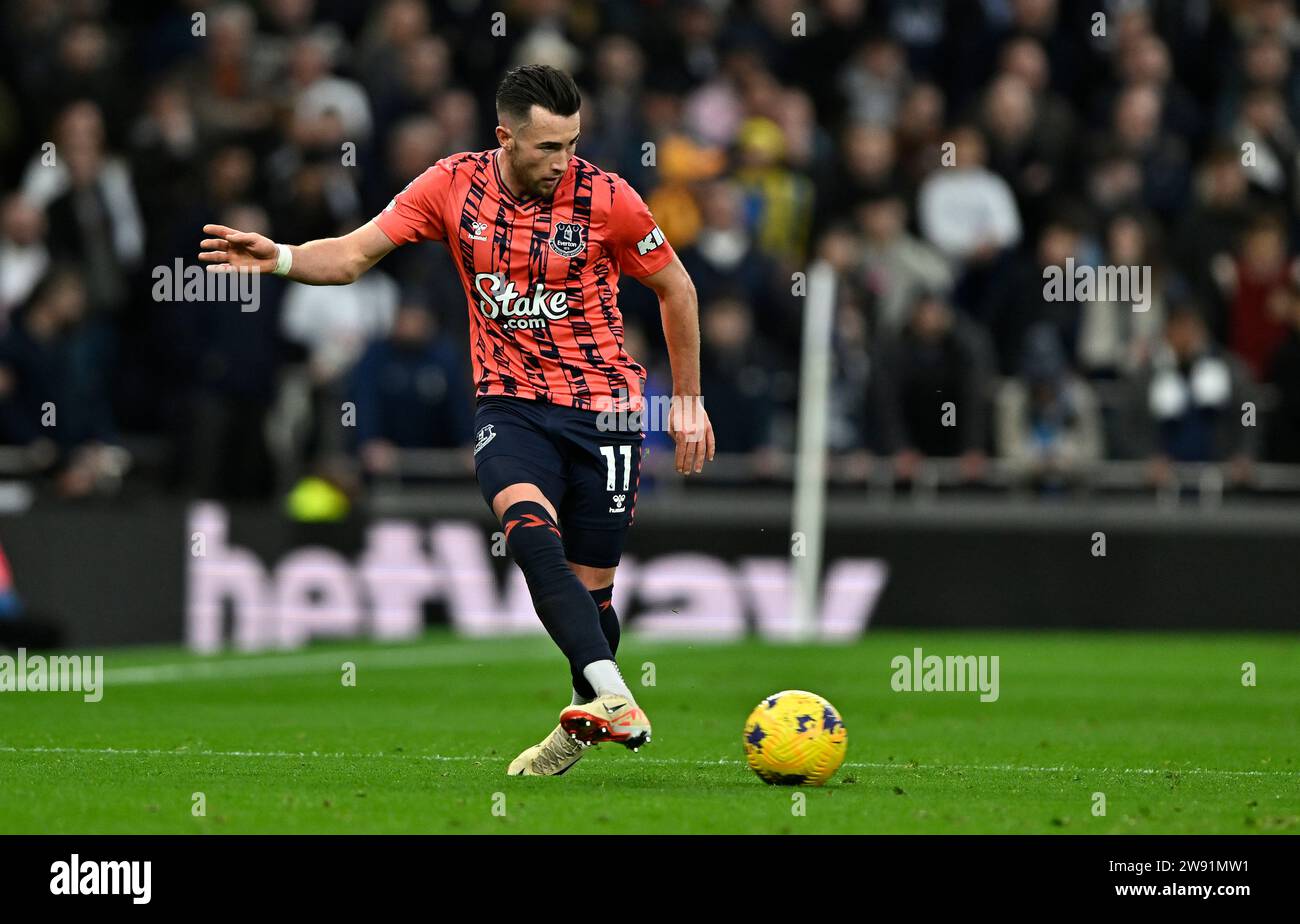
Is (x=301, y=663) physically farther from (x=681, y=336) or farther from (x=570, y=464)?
(x=681, y=336)

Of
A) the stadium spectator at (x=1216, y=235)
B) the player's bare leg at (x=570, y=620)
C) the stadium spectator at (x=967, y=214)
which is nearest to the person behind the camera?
the player's bare leg at (x=570, y=620)

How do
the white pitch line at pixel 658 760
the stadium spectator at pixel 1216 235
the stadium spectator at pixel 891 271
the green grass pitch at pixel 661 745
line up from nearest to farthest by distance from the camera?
the green grass pitch at pixel 661 745 < the white pitch line at pixel 658 760 < the stadium spectator at pixel 891 271 < the stadium spectator at pixel 1216 235

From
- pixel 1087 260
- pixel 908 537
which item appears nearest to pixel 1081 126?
pixel 1087 260

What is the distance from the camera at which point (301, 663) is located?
1722 cm

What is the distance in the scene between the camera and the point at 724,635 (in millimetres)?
20141

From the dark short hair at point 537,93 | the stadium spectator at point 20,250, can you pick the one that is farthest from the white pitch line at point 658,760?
the stadium spectator at point 20,250

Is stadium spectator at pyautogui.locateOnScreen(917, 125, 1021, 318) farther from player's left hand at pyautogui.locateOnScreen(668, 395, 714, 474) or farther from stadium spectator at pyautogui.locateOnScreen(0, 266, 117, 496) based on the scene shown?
player's left hand at pyautogui.locateOnScreen(668, 395, 714, 474)

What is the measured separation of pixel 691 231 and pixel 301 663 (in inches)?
219

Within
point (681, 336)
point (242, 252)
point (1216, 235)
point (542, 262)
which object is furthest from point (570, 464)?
point (1216, 235)

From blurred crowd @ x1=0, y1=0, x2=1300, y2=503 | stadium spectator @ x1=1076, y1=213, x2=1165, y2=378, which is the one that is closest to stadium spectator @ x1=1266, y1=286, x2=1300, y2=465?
blurred crowd @ x1=0, y1=0, x2=1300, y2=503

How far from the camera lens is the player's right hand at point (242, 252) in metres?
9.13

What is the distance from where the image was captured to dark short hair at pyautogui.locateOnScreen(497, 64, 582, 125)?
30.2 ft

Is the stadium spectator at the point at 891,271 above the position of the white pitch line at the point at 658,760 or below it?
above

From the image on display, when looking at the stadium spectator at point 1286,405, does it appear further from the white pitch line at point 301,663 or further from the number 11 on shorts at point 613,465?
the number 11 on shorts at point 613,465
